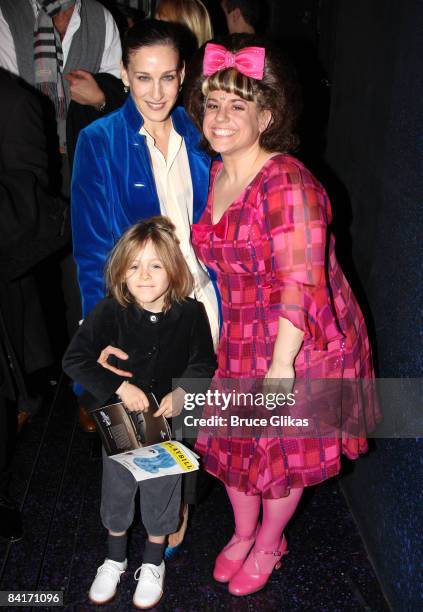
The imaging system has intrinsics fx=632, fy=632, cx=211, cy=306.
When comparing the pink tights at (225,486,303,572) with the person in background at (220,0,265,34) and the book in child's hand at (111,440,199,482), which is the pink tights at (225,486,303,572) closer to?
the book in child's hand at (111,440,199,482)

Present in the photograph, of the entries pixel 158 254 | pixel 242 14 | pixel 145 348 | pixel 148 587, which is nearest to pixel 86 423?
pixel 148 587

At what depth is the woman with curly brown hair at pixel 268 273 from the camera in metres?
1.60

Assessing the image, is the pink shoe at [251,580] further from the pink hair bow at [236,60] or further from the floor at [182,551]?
the pink hair bow at [236,60]

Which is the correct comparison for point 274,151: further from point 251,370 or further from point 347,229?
point 347,229

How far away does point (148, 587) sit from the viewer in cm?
200

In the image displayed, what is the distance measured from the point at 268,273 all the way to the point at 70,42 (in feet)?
4.40

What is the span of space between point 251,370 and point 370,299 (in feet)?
1.98

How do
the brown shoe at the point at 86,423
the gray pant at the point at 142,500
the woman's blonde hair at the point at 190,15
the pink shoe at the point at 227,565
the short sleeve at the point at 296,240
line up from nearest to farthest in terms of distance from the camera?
the short sleeve at the point at 296,240, the gray pant at the point at 142,500, the pink shoe at the point at 227,565, the woman's blonde hair at the point at 190,15, the brown shoe at the point at 86,423

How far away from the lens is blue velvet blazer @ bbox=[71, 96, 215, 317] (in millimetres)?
1827

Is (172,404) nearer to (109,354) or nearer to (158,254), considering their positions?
(109,354)

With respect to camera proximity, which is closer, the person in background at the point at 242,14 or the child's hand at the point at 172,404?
the child's hand at the point at 172,404

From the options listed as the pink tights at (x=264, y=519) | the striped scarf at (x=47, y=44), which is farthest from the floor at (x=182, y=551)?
the striped scarf at (x=47, y=44)

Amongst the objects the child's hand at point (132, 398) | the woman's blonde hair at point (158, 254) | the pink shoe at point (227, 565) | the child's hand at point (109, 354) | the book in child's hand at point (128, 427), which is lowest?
the pink shoe at point (227, 565)

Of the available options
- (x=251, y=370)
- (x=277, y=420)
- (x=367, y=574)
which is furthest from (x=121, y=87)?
(x=367, y=574)
